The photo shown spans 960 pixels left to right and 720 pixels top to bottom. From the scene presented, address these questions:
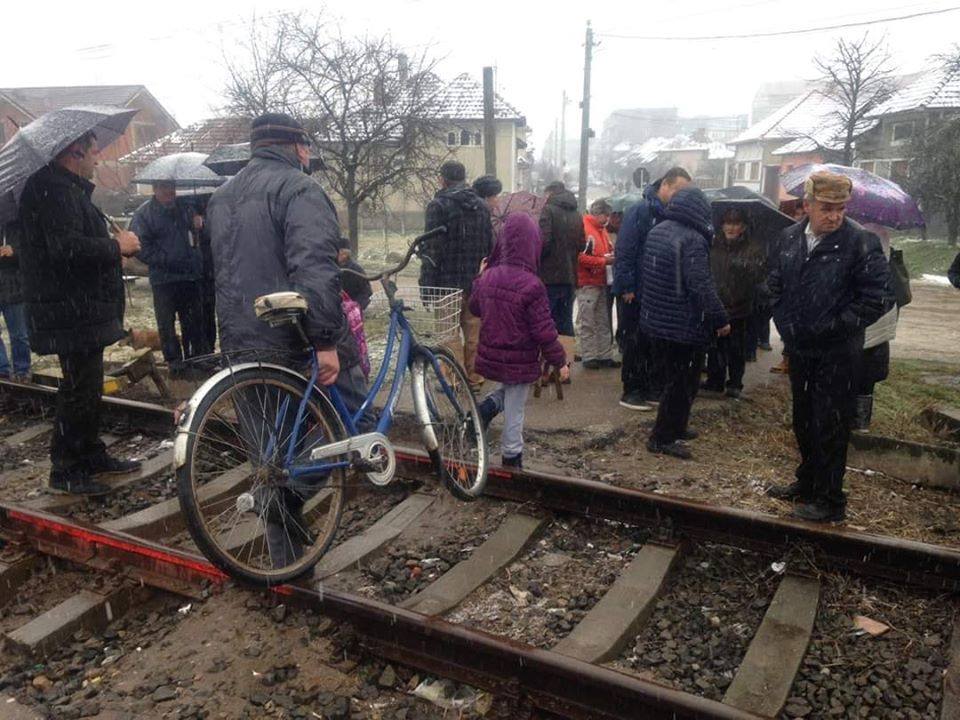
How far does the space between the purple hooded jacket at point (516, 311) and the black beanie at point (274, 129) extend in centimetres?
155

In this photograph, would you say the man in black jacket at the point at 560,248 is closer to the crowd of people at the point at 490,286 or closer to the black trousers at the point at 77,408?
the crowd of people at the point at 490,286

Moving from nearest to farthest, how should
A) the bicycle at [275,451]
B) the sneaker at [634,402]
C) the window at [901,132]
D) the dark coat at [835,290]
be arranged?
1. the bicycle at [275,451]
2. the dark coat at [835,290]
3. the sneaker at [634,402]
4. the window at [901,132]

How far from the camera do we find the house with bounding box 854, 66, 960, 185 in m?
29.4

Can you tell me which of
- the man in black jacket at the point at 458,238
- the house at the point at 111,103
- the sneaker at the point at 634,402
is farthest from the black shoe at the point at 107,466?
the house at the point at 111,103

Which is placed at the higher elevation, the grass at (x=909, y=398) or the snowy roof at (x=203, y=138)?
the snowy roof at (x=203, y=138)

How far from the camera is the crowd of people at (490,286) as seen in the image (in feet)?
10.9

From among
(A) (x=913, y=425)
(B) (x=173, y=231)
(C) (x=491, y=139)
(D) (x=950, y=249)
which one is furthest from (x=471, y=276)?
(D) (x=950, y=249)

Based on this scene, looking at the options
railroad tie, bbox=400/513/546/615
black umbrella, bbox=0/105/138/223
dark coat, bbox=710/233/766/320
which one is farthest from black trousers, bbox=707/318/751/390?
black umbrella, bbox=0/105/138/223

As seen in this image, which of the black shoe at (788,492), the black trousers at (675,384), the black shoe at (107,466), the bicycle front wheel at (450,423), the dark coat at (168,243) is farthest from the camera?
the dark coat at (168,243)

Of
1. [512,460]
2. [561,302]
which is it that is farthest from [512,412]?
[561,302]

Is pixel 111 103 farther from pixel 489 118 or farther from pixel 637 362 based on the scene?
pixel 637 362

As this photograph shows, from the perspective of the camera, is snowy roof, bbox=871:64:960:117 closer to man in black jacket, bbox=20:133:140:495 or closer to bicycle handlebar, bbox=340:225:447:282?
bicycle handlebar, bbox=340:225:447:282

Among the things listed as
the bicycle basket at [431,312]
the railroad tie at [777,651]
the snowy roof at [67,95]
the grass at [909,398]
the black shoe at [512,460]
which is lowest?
the grass at [909,398]

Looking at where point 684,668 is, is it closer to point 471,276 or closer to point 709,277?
point 709,277
